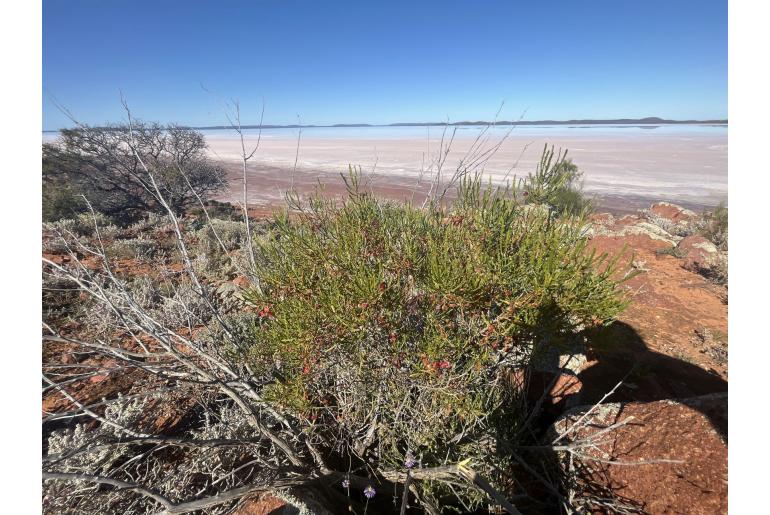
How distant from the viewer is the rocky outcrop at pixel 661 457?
233cm

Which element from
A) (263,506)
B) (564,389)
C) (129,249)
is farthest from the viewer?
(129,249)

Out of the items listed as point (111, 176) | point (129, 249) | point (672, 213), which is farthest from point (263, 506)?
point (672, 213)

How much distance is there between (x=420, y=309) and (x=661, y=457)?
7.16ft

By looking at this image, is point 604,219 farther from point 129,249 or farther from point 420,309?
point 129,249

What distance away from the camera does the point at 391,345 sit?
249cm

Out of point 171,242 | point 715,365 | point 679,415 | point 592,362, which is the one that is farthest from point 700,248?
point 171,242

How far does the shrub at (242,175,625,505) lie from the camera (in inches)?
90.4

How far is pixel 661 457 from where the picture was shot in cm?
261

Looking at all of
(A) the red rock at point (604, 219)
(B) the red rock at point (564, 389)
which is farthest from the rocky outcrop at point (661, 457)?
(A) the red rock at point (604, 219)

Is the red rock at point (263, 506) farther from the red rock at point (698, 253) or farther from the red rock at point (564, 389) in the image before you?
the red rock at point (698, 253)

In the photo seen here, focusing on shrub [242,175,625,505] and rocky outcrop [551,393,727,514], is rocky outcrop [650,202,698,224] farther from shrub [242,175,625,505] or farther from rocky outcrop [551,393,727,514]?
shrub [242,175,625,505]

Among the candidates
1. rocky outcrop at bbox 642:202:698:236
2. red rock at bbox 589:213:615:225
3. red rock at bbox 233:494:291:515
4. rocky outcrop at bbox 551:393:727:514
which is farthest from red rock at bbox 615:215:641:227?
red rock at bbox 233:494:291:515

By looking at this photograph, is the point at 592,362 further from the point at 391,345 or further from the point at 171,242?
the point at 171,242
